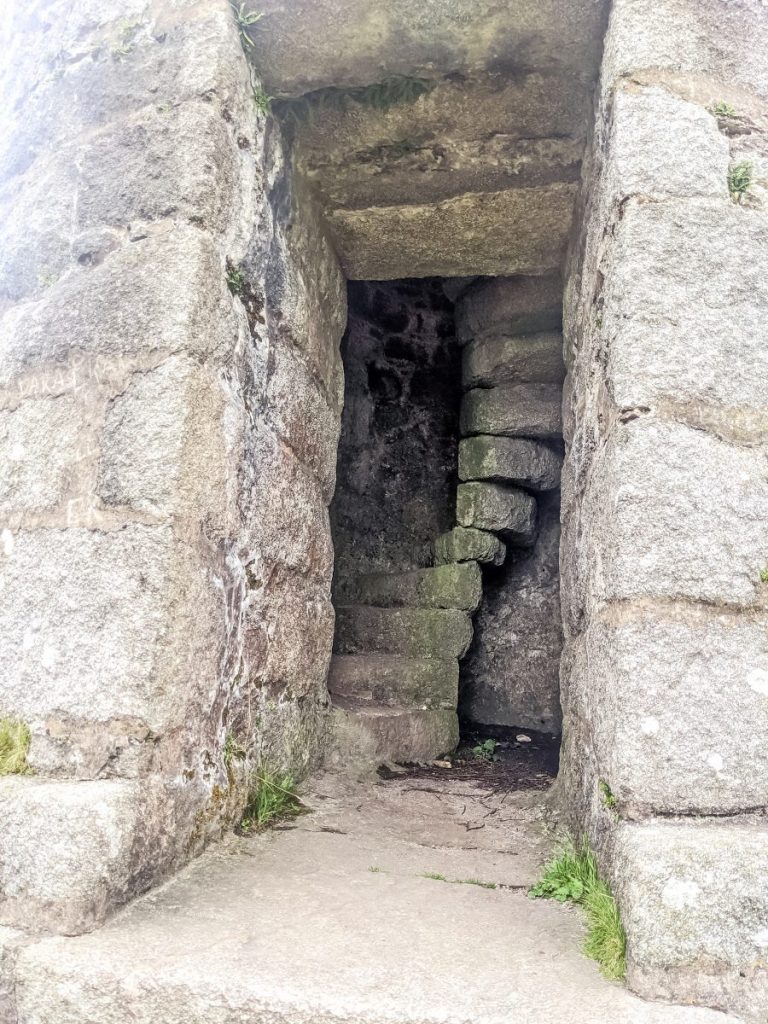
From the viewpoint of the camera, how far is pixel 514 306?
391 cm

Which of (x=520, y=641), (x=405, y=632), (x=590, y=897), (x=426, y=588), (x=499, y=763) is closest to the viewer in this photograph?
(x=590, y=897)

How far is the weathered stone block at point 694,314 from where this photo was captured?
163 centimetres

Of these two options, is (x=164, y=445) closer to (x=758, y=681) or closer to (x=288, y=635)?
(x=288, y=635)

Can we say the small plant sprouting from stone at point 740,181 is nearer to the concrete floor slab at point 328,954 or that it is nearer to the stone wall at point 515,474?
the concrete floor slab at point 328,954

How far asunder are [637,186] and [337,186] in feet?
3.61

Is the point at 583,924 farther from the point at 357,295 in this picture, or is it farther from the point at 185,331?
the point at 357,295

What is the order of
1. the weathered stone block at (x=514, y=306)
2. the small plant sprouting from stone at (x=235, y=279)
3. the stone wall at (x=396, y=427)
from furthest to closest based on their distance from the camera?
the stone wall at (x=396, y=427)
the weathered stone block at (x=514, y=306)
the small plant sprouting from stone at (x=235, y=279)

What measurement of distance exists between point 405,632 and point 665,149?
7.73ft

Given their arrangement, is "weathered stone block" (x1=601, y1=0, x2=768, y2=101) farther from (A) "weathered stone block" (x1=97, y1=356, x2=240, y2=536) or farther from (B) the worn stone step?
(B) the worn stone step

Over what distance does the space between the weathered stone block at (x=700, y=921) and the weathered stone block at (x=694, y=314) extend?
0.79 metres

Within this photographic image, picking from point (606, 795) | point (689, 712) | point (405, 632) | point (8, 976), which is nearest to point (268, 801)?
point (8, 976)

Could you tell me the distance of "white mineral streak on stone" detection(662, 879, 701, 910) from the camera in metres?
1.33

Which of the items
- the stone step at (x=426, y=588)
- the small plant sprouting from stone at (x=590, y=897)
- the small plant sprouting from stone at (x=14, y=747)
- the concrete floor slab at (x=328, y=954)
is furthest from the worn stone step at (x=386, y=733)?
the small plant sprouting from stone at (x=14, y=747)

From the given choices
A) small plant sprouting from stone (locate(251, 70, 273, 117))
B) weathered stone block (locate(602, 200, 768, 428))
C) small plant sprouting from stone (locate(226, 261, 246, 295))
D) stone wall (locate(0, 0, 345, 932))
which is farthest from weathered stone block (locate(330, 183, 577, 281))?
weathered stone block (locate(602, 200, 768, 428))
